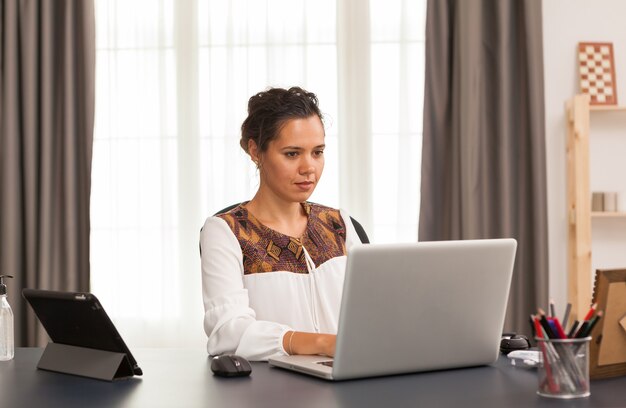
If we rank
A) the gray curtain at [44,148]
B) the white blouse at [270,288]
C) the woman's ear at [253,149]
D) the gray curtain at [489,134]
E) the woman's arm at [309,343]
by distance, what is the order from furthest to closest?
1. the gray curtain at [44,148]
2. the gray curtain at [489,134]
3. the woman's ear at [253,149]
4. the white blouse at [270,288]
5. the woman's arm at [309,343]

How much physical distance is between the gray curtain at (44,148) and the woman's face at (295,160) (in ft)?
5.87

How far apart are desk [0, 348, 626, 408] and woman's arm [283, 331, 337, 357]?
10cm

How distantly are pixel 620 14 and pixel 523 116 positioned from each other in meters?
0.65

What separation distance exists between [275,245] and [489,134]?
5.89ft

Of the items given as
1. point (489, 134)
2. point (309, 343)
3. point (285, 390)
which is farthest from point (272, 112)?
point (489, 134)

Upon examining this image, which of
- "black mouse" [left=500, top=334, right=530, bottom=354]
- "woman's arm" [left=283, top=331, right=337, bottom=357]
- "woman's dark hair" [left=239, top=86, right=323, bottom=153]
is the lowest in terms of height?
"black mouse" [left=500, top=334, right=530, bottom=354]

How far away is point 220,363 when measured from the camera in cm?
154

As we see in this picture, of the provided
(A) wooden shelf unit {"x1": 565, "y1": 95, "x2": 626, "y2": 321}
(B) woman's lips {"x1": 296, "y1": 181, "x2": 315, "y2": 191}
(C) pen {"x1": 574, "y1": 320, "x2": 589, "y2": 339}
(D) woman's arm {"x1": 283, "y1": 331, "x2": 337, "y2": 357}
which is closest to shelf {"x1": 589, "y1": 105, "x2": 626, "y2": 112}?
(A) wooden shelf unit {"x1": 565, "y1": 95, "x2": 626, "y2": 321}

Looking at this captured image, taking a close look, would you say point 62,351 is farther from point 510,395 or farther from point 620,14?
point 620,14

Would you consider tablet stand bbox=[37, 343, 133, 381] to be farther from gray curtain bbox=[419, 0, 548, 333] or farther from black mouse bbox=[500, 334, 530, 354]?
gray curtain bbox=[419, 0, 548, 333]

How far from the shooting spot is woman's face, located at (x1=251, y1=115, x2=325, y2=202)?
6.97 ft

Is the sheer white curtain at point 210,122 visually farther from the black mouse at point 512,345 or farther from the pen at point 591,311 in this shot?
the pen at point 591,311

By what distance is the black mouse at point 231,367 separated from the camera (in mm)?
1516

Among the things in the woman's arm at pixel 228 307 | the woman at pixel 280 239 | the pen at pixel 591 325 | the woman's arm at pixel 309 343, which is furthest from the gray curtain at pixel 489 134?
the pen at pixel 591 325
